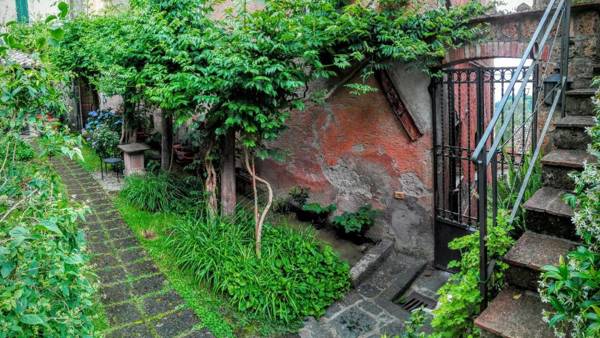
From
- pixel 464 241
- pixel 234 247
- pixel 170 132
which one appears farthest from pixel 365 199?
pixel 170 132

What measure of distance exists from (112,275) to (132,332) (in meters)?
1.14

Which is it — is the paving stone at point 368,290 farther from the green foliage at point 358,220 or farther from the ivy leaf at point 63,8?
the ivy leaf at point 63,8

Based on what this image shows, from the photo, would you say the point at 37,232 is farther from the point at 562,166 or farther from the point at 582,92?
the point at 582,92

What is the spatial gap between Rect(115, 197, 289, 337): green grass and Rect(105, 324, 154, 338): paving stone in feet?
1.73

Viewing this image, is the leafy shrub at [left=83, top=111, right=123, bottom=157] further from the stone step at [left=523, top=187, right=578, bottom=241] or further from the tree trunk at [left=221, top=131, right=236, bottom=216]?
the stone step at [left=523, top=187, right=578, bottom=241]

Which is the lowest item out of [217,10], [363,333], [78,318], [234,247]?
[363,333]

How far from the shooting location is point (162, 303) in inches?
176

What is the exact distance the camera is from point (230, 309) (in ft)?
14.8

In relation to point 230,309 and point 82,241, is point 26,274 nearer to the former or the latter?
point 82,241

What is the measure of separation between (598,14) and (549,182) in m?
1.91

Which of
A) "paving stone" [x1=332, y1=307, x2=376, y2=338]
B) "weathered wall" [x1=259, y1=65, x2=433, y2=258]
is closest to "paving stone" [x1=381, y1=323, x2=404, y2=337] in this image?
"paving stone" [x1=332, y1=307, x2=376, y2=338]

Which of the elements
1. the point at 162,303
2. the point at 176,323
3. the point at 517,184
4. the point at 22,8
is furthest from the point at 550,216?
the point at 22,8

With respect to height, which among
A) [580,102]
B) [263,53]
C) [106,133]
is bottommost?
[106,133]

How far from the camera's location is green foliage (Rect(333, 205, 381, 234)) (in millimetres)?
5892
